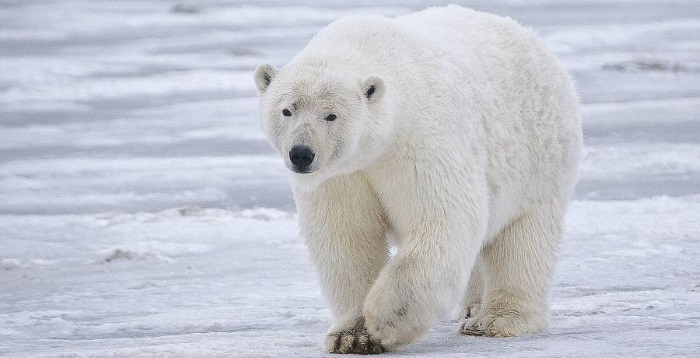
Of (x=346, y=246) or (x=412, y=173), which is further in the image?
(x=346, y=246)

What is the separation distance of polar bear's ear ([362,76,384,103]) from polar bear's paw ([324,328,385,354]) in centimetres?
85

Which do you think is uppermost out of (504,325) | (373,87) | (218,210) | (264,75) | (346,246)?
(218,210)

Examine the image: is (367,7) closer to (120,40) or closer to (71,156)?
(120,40)

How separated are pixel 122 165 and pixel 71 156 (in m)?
0.66

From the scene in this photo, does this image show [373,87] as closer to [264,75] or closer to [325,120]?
[325,120]

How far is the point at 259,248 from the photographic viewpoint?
6977mm

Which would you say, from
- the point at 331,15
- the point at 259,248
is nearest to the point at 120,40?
the point at 331,15

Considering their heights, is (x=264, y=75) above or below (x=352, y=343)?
above

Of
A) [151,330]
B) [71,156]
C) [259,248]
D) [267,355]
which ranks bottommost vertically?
[267,355]

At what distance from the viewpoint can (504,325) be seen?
5020 millimetres

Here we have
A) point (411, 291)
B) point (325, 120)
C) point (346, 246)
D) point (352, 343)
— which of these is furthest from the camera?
point (346, 246)

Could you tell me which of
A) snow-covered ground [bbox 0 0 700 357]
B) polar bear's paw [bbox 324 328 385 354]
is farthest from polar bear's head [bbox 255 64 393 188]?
snow-covered ground [bbox 0 0 700 357]

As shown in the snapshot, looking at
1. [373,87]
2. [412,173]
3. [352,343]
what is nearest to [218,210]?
[352,343]

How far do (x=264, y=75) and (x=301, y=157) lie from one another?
18.4 inches
